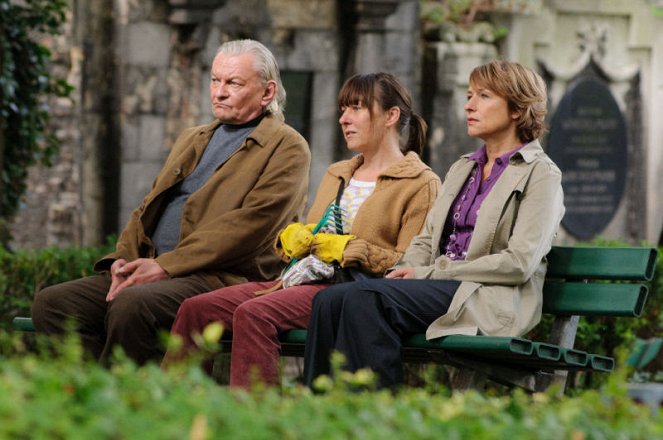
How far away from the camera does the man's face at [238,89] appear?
275 inches

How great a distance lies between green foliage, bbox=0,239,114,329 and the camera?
8.77m

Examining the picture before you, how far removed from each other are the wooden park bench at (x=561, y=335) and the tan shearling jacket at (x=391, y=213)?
15.6 inches

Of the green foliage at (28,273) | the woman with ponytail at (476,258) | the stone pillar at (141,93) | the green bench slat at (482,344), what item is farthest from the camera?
the stone pillar at (141,93)

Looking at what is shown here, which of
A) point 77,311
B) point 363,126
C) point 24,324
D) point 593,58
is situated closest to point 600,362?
point 363,126

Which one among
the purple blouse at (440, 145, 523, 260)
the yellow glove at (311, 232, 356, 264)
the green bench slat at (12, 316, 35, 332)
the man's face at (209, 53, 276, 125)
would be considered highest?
the man's face at (209, 53, 276, 125)

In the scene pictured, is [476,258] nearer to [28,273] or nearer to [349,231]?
[349,231]

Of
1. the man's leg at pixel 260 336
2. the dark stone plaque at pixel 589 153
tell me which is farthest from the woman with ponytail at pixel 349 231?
the dark stone plaque at pixel 589 153

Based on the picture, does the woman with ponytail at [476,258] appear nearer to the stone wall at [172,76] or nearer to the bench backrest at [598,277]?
the bench backrest at [598,277]

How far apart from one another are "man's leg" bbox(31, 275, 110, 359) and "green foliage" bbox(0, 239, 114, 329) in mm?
1911

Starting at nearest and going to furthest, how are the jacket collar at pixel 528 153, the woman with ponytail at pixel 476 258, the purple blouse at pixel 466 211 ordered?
1. the woman with ponytail at pixel 476 258
2. the jacket collar at pixel 528 153
3. the purple blouse at pixel 466 211

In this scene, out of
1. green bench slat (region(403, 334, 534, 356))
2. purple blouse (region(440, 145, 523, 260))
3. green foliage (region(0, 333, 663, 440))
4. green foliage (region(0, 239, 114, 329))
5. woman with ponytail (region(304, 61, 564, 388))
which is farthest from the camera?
green foliage (region(0, 239, 114, 329))

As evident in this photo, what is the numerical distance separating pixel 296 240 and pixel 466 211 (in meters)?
0.65

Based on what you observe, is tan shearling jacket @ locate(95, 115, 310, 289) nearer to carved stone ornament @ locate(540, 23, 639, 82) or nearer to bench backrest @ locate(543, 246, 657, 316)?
bench backrest @ locate(543, 246, 657, 316)

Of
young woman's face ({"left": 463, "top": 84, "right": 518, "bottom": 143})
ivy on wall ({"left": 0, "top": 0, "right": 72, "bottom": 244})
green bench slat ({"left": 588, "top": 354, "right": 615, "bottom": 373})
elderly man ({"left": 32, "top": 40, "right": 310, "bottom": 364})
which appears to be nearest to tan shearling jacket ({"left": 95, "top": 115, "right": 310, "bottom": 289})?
elderly man ({"left": 32, "top": 40, "right": 310, "bottom": 364})
